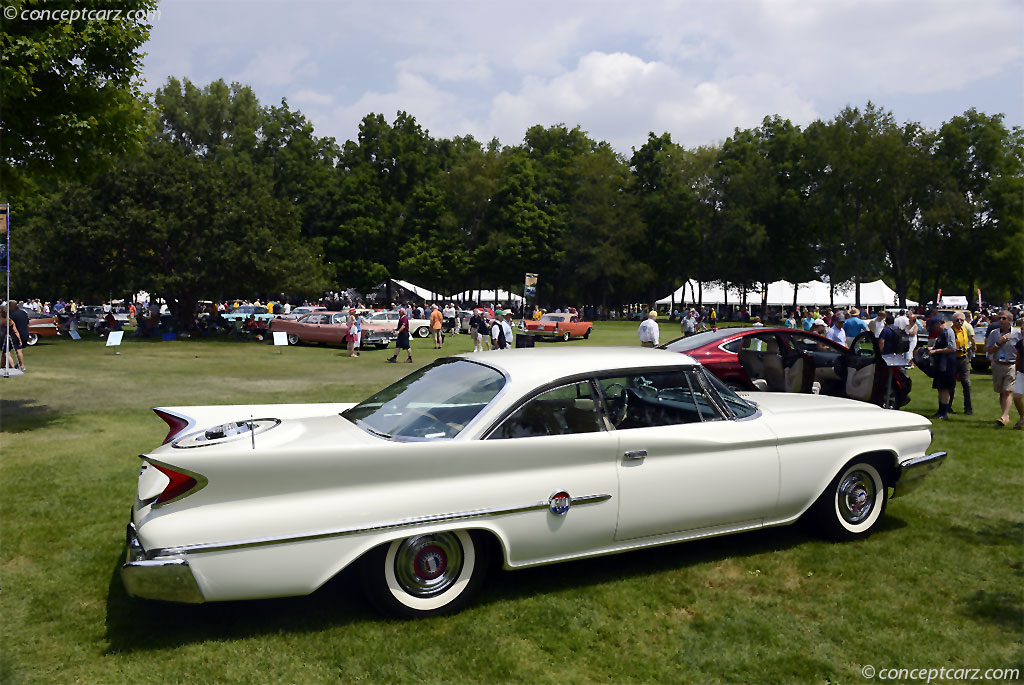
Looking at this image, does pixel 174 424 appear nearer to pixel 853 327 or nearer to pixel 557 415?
pixel 557 415

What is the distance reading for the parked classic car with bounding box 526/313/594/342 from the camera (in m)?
33.7

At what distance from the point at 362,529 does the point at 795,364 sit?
8.53 meters

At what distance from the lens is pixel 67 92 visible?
31.2ft

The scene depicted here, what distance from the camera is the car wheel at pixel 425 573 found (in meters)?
3.84

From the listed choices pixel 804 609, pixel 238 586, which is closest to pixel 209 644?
pixel 238 586

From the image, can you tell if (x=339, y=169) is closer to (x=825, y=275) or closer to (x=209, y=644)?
(x=825, y=275)

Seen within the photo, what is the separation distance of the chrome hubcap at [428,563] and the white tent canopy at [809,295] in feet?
186

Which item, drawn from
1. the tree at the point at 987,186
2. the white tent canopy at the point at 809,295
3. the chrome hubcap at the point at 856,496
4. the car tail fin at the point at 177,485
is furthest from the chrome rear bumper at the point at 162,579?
the white tent canopy at the point at 809,295

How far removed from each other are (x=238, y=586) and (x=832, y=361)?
1010 cm

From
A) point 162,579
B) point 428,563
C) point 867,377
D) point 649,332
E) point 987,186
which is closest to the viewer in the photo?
point 162,579

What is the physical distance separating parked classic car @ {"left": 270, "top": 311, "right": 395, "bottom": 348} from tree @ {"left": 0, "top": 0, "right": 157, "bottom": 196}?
56.5 feet

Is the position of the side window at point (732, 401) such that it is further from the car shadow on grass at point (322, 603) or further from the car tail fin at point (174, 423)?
the car tail fin at point (174, 423)

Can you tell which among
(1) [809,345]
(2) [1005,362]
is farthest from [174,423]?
(2) [1005,362]

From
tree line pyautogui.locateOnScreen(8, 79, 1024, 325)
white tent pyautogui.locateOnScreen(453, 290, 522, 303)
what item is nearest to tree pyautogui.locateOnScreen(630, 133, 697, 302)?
tree line pyautogui.locateOnScreen(8, 79, 1024, 325)
